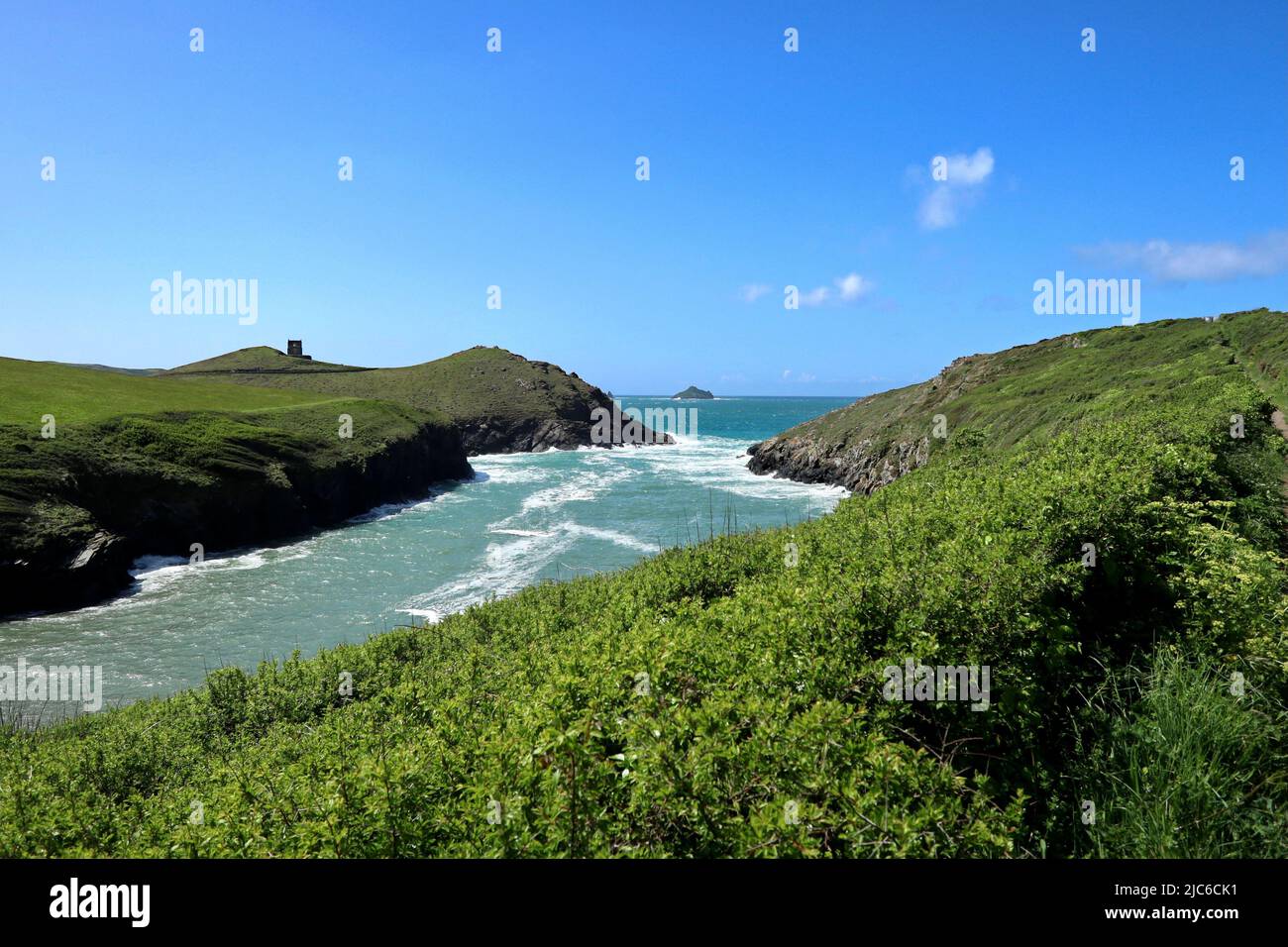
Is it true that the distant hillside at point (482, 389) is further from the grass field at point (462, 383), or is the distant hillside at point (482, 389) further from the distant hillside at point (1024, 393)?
the distant hillside at point (1024, 393)

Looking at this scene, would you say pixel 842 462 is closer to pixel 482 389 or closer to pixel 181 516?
pixel 181 516

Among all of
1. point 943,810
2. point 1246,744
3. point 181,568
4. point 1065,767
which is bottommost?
point 181,568

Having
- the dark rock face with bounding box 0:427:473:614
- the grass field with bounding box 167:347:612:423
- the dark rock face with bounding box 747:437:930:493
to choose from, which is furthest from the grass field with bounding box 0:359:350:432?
the dark rock face with bounding box 747:437:930:493

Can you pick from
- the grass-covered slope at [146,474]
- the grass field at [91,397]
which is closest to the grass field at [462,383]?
the grass field at [91,397]

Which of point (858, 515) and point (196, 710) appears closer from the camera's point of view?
point (196, 710)
